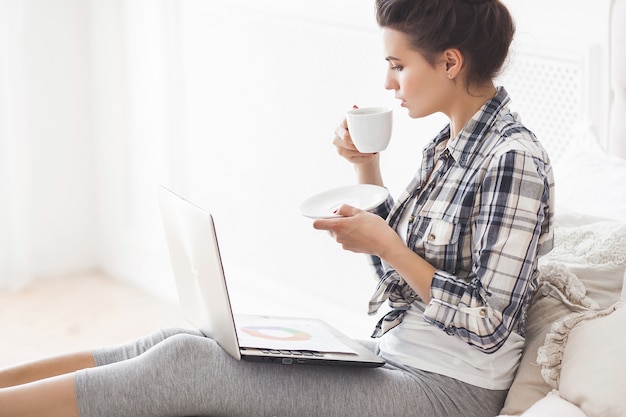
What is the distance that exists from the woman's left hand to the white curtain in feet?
7.30

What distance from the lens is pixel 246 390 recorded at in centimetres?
147

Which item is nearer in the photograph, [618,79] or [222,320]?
[222,320]

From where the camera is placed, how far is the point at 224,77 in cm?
304

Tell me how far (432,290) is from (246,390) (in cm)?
33

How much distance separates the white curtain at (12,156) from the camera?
133 inches

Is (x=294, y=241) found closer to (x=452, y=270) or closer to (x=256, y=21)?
(x=256, y=21)

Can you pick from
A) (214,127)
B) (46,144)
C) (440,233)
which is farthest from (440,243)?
(46,144)

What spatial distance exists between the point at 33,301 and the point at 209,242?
2181 millimetres

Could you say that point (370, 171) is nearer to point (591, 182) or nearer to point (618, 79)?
point (591, 182)

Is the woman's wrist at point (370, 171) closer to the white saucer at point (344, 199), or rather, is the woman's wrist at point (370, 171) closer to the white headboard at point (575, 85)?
the white saucer at point (344, 199)

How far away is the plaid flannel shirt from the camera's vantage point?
1.42 m

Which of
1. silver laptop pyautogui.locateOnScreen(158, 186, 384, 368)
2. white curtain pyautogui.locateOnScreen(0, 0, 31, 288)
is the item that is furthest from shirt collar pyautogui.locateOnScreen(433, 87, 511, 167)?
white curtain pyautogui.locateOnScreen(0, 0, 31, 288)

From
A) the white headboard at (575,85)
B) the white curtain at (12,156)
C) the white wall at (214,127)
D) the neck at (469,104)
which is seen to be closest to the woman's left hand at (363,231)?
the neck at (469,104)

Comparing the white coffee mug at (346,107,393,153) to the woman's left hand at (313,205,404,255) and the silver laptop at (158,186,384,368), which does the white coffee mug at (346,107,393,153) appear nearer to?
the woman's left hand at (313,205,404,255)
